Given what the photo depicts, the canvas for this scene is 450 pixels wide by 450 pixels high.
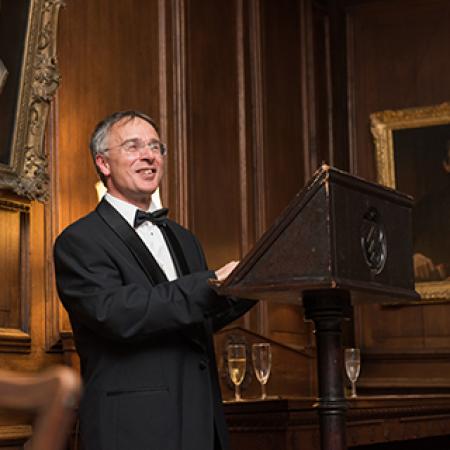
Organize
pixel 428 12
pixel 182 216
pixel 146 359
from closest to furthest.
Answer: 1. pixel 146 359
2. pixel 182 216
3. pixel 428 12

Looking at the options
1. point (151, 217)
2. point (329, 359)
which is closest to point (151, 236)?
point (151, 217)

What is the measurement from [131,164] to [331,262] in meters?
1.04

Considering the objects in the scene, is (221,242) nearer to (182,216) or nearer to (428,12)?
(182,216)

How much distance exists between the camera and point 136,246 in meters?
3.41

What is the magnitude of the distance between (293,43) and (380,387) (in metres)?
2.52

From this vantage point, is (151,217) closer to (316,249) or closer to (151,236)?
(151,236)

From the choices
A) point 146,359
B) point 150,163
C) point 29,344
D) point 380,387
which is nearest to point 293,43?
point 380,387

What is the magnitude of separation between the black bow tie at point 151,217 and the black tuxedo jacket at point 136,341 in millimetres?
91

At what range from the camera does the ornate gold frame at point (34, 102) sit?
459 cm

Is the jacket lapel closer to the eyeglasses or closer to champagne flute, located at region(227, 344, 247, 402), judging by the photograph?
the eyeglasses

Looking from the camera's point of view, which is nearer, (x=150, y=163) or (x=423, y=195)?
(x=150, y=163)

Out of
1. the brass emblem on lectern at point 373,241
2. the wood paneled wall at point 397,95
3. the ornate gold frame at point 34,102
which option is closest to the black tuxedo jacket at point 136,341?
the brass emblem on lectern at point 373,241

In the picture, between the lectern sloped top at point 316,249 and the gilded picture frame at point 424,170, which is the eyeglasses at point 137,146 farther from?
the gilded picture frame at point 424,170

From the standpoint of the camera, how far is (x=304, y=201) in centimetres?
283
